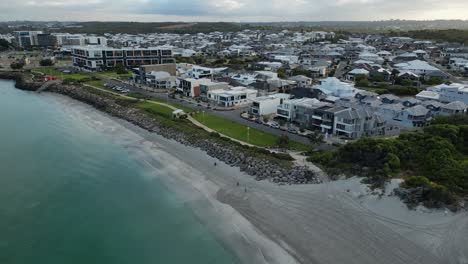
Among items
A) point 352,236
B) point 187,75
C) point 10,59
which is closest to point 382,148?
point 352,236

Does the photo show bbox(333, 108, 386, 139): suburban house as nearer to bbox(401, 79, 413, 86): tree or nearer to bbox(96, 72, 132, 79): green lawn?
bbox(401, 79, 413, 86): tree

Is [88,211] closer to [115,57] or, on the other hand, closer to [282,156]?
[282,156]

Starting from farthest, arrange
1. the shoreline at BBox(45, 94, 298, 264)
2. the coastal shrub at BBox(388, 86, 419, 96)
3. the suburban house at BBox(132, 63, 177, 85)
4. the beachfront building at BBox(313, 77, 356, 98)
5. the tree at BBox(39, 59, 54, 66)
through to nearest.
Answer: the tree at BBox(39, 59, 54, 66) < the suburban house at BBox(132, 63, 177, 85) < the coastal shrub at BBox(388, 86, 419, 96) < the beachfront building at BBox(313, 77, 356, 98) < the shoreline at BBox(45, 94, 298, 264)

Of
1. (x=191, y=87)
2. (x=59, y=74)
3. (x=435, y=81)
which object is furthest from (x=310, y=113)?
(x=59, y=74)

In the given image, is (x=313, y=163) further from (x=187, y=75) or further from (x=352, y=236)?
(x=187, y=75)

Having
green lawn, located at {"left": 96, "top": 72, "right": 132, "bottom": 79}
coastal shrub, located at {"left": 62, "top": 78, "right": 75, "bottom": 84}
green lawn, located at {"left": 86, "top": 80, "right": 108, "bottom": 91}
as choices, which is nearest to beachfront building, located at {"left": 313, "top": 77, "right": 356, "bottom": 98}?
green lawn, located at {"left": 86, "top": 80, "right": 108, "bottom": 91}

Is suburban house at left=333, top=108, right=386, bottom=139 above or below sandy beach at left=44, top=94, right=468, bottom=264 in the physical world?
above
